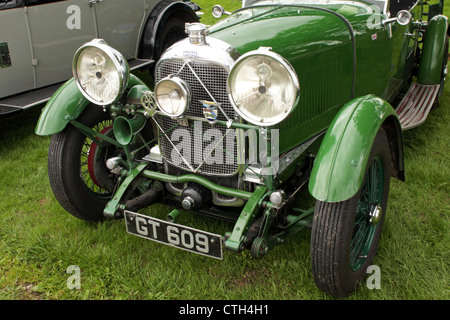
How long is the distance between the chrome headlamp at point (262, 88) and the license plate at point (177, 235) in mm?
654

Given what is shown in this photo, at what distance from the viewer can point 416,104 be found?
13.9ft

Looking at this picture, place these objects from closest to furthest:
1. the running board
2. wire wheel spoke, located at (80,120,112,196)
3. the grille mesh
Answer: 1. the grille mesh
2. wire wheel spoke, located at (80,120,112,196)
3. the running board

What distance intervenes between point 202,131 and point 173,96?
0.31m

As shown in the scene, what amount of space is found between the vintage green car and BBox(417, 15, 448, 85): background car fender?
1.37m

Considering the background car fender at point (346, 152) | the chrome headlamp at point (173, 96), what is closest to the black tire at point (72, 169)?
the chrome headlamp at point (173, 96)

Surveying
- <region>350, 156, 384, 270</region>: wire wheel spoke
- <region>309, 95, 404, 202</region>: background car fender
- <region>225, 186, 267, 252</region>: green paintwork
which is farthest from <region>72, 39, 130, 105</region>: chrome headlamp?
<region>350, 156, 384, 270</region>: wire wheel spoke

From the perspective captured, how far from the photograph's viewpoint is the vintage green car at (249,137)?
210cm

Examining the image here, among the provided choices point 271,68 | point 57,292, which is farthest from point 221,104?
point 57,292

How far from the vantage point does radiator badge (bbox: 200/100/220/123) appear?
2264mm

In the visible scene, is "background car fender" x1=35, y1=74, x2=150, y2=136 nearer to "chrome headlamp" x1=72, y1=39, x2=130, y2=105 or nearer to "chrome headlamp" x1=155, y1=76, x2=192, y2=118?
"chrome headlamp" x1=72, y1=39, x2=130, y2=105

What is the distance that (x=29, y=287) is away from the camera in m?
2.62

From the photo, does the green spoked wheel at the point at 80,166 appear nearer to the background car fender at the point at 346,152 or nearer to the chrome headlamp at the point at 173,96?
the chrome headlamp at the point at 173,96

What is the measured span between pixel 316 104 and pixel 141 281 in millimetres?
1567

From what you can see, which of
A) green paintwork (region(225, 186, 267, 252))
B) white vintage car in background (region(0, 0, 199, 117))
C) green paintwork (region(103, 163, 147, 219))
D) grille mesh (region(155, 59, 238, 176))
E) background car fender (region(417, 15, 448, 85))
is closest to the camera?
green paintwork (region(225, 186, 267, 252))
